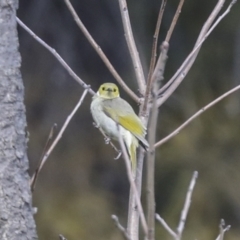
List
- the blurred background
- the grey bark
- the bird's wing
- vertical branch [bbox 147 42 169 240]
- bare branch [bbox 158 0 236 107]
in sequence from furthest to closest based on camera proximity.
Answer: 1. the blurred background
2. the bird's wing
3. bare branch [bbox 158 0 236 107]
4. the grey bark
5. vertical branch [bbox 147 42 169 240]

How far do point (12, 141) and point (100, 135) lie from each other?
4454 millimetres

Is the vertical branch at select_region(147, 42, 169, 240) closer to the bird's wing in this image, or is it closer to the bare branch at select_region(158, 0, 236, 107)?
the bare branch at select_region(158, 0, 236, 107)

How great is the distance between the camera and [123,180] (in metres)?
6.52

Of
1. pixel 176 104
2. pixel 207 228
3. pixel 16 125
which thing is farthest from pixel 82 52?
pixel 16 125

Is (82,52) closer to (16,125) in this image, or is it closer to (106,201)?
(106,201)

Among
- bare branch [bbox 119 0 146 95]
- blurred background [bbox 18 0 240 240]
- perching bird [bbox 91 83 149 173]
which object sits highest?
bare branch [bbox 119 0 146 95]

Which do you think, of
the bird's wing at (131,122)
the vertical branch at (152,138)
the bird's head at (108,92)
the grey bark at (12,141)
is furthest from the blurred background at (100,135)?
the vertical branch at (152,138)

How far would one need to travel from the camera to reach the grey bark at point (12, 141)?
1.98 metres

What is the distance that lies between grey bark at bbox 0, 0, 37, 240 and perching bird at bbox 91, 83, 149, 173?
76cm

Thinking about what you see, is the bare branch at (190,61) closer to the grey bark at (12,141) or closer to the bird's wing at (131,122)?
the bird's wing at (131,122)

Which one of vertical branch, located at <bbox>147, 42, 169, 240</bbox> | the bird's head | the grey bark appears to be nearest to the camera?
vertical branch, located at <bbox>147, 42, 169, 240</bbox>

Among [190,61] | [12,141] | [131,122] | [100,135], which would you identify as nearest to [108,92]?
[131,122]

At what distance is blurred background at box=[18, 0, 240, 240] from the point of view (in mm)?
6184

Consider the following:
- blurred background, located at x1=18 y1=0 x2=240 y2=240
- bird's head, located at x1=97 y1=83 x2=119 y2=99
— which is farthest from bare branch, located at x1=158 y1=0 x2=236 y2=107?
blurred background, located at x1=18 y1=0 x2=240 y2=240
